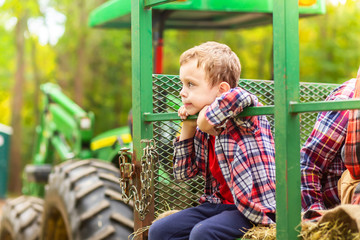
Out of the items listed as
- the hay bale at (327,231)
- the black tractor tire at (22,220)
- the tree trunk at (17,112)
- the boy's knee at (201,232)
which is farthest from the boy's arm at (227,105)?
the tree trunk at (17,112)

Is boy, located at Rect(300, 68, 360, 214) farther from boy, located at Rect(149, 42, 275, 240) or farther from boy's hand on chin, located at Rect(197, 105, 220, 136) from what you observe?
boy's hand on chin, located at Rect(197, 105, 220, 136)

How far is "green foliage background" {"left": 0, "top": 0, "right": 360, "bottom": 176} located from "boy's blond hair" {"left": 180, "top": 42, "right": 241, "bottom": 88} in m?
14.5

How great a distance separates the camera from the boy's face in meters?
2.43

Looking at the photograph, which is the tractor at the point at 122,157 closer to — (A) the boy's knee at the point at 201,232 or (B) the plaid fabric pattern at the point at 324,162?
(A) the boy's knee at the point at 201,232

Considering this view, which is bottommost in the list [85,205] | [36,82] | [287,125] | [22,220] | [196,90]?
[22,220]

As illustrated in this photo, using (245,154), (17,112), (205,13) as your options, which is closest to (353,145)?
(245,154)

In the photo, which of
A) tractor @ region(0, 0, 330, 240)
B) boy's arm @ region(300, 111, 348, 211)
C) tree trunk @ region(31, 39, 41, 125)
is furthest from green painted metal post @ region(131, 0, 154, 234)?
tree trunk @ region(31, 39, 41, 125)

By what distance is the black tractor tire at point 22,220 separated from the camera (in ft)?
15.8

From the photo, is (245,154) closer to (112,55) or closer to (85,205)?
(85,205)

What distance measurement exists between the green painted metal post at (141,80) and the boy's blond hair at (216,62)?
1.11 ft

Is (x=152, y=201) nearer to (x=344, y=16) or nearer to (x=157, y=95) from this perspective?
(x=157, y=95)

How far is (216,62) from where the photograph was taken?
2439 millimetres

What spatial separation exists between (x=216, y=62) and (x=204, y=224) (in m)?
0.69

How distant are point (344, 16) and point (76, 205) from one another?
1547 centimetres
